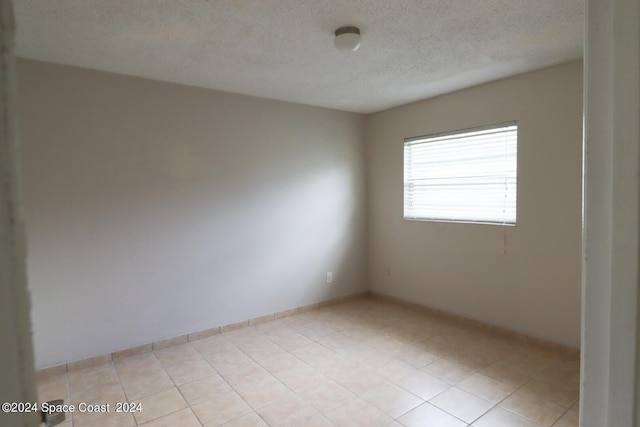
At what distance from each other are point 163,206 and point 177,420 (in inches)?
70.4

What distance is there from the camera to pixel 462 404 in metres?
2.32

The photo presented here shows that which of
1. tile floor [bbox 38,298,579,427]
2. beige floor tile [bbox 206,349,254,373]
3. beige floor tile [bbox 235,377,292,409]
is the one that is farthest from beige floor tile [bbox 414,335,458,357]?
beige floor tile [bbox 206,349,254,373]

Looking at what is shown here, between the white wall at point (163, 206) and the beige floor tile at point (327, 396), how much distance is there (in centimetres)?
144

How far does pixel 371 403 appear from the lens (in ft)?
7.64

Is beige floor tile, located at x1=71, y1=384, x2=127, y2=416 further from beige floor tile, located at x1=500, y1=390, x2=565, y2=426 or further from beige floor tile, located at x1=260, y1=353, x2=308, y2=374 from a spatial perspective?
beige floor tile, located at x1=500, y1=390, x2=565, y2=426

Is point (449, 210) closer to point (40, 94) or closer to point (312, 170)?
point (312, 170)

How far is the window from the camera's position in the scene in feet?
10.8

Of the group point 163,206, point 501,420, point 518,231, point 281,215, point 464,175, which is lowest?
point 501,420

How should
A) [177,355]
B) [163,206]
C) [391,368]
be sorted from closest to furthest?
[391,368] < [177,355] < [163,206]

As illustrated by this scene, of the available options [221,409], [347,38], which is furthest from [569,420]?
[347,38]

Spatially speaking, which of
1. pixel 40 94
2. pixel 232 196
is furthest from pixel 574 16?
pixel 40 94

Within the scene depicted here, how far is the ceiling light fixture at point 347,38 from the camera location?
220cm

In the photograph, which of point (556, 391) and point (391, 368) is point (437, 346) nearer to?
point (391, 368)

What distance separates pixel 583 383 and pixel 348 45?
2.23 metres
